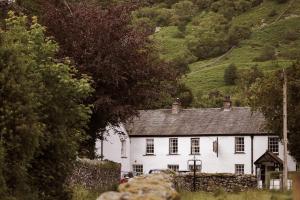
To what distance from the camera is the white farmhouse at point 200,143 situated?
234 ft

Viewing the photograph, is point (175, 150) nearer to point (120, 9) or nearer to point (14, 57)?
point (120, 9)

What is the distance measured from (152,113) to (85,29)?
1712 inches

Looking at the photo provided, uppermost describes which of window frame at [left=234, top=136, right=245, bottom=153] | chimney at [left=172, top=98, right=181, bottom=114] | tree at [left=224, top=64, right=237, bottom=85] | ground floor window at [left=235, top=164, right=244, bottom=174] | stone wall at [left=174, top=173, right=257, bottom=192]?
tree at [left=224, top=64, right=237, bottom=85]

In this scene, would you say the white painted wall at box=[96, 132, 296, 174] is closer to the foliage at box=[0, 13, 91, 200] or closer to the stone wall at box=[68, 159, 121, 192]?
the stone wall at box=[68, 159, 121, 192]

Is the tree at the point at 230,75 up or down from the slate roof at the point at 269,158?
up

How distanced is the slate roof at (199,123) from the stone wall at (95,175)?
35.4 metres

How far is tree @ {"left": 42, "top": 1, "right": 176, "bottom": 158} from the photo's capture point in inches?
1385

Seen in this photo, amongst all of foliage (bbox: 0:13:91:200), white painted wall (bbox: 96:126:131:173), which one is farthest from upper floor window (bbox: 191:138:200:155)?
foliage (bbox: 0:13:91:200)

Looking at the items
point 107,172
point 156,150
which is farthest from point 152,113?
point 107,172

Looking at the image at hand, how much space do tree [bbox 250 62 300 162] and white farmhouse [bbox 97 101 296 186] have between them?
28.5ft

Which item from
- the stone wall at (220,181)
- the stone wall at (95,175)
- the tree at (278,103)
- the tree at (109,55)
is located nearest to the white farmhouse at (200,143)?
the tree at (278,103)

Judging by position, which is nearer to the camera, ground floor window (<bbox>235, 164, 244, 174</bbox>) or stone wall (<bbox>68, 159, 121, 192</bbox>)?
stone wall (<bbox>68, 159, 121, 192</bbox>)

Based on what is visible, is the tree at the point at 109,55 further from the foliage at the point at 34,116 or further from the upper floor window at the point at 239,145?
the upper floor window at the point at 239,145

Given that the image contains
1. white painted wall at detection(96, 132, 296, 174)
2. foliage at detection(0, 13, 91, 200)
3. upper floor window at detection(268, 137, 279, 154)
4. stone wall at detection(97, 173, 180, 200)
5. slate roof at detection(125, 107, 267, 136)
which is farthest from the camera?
slate roof at detection(125, 107, 267, 136)
